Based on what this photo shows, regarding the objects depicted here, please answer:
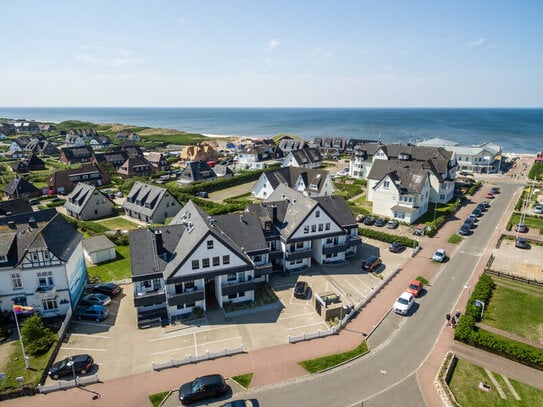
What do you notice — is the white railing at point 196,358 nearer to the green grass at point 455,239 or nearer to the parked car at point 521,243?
the green grass at point 455,239

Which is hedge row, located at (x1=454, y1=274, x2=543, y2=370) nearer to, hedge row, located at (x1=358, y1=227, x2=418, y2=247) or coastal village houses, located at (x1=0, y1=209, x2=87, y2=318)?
hedge row, located at (x1=358, y1=227, x2=418, y2=247)

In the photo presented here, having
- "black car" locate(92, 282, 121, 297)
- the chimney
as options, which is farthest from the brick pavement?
"black car" locate(92, 282, 121, 297)

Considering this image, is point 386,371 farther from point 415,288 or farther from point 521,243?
point 521,243

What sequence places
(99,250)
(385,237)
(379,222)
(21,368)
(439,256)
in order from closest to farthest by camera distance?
(21,368) < (99,250) < (439,256) < (385,237) < (379,222)

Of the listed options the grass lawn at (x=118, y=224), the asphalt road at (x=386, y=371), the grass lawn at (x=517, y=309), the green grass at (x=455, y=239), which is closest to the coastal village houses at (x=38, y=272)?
the asphalt road at (x=386, y=371)

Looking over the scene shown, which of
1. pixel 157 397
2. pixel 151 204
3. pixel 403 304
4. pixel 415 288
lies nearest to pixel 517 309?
pixel 415 288

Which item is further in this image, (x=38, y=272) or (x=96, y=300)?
(x=96, y=300)
